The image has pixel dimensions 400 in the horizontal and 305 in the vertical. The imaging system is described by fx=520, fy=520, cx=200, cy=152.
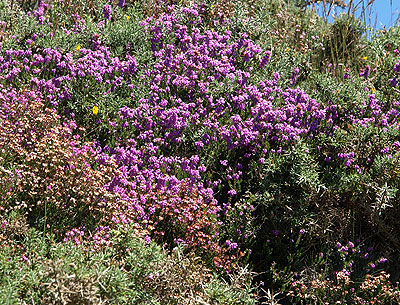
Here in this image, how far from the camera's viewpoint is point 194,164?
19.1 feet

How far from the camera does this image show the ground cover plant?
14.8ft

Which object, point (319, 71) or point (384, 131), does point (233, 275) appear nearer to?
point (384, 131)

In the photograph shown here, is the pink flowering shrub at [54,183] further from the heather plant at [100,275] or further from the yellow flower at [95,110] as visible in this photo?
the yellow flower at [95,110]

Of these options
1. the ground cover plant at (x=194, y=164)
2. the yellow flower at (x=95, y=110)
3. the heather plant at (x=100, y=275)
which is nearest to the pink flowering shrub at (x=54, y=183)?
the ground cover plant at (x=194, y=164)

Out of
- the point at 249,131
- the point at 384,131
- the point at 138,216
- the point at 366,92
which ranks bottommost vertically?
the point at 138,216

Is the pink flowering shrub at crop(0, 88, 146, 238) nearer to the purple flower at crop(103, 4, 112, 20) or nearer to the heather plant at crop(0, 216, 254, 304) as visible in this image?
the heather plant at crop(0, 216, 254, 304)

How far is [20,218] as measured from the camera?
4.31 meters

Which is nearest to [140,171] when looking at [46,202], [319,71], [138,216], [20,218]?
[138,216]

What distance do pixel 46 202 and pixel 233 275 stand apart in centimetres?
198

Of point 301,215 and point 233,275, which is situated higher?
point 301,215

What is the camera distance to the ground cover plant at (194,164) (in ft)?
14.8

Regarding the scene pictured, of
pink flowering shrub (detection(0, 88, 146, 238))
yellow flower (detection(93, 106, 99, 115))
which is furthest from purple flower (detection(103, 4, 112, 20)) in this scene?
pink flowering shrub (detection(0, 88, 146, 238))

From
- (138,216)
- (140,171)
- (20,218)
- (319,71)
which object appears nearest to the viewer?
(20,218)

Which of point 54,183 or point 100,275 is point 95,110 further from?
point 100,275
